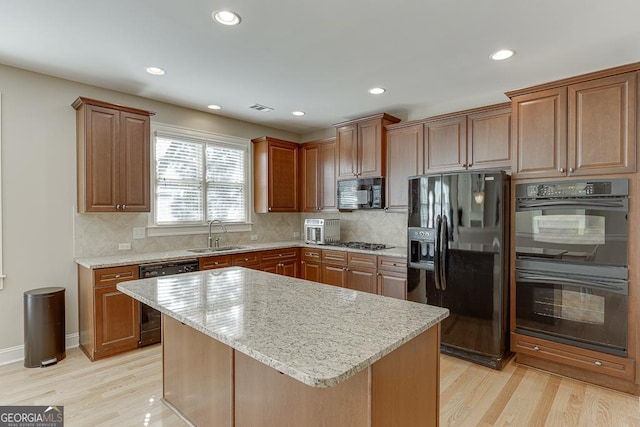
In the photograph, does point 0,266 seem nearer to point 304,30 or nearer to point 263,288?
point 263,288

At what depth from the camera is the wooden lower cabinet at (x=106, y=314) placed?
3105 mm

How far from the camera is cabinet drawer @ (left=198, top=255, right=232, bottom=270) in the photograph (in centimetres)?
378

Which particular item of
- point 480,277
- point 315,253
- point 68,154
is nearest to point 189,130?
point 68,154

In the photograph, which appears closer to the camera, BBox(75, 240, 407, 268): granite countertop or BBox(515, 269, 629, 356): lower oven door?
BBox(515, 269, 629, 356): lower oven door

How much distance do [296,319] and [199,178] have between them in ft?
11.1

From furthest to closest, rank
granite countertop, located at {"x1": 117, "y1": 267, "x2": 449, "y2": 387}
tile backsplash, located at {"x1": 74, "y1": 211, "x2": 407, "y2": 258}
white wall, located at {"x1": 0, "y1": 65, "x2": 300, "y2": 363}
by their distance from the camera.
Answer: tile backsplash, located at {"x1": 74, "y1": 211, "x2": 407, "y2": 258}
white wall, located at {"x1": 0, "y1": 65, "x2": 300, "y2": 363}
granite countertop, located at {"x1": 117, "y1": 267, "x2": 449, "y2": 387}

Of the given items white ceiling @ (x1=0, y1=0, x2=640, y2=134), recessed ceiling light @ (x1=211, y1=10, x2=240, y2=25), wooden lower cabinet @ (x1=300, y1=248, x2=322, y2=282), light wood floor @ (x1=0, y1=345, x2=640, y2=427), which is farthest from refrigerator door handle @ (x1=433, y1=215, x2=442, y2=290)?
recessed ceiling light @ (x1=211, y1=10, x2=240, y2=25)

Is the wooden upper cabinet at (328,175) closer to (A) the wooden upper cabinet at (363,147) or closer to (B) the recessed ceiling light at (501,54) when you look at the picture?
(A) the wooden upper cabinet at (363,147)

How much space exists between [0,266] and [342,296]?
3.17 metres

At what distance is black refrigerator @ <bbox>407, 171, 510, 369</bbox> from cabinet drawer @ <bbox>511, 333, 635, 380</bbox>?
153 mm

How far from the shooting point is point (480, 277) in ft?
10.1

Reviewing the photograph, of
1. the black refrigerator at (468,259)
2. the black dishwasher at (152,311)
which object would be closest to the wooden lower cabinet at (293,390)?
the black dishwasher at (152,311)

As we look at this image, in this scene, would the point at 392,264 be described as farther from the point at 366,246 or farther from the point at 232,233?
the point at 232,233

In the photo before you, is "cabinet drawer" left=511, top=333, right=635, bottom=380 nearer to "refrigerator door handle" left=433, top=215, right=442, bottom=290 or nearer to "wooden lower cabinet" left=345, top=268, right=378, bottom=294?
"refrigerator door handle" left=433, top=215, right=442, bottom=290
